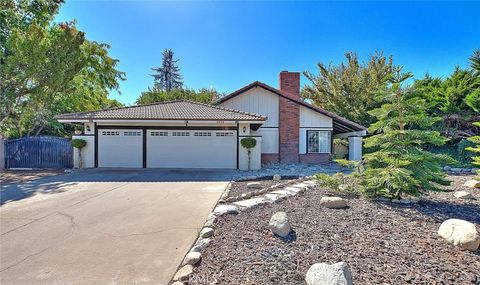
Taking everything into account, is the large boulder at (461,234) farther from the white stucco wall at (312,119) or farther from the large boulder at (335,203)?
the white stucco wall at (312,119)

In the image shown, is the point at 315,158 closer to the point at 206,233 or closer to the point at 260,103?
the point at 260,103

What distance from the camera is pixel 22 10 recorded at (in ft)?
50.8

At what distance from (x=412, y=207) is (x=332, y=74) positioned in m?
19.1

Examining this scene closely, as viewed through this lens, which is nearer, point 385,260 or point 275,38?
point 385,260

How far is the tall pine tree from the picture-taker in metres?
42.5

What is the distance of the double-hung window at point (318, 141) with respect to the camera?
15.7 m

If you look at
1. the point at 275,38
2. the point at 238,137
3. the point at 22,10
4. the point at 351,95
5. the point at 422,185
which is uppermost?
the point at 22,10

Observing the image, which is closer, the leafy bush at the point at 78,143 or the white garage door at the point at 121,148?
the leafy bush at the point at 78,143

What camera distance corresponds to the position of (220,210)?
5250mm

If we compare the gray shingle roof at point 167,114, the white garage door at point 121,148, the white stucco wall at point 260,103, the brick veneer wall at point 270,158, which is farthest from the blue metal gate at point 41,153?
the brick veneer wall at point 270,158

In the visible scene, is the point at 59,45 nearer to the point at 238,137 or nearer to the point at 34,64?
the point at 34,64

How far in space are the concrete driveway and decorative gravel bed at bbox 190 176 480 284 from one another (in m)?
0.67

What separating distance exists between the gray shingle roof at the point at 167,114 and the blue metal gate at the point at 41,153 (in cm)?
174

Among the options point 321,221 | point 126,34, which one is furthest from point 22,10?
point 321,221
